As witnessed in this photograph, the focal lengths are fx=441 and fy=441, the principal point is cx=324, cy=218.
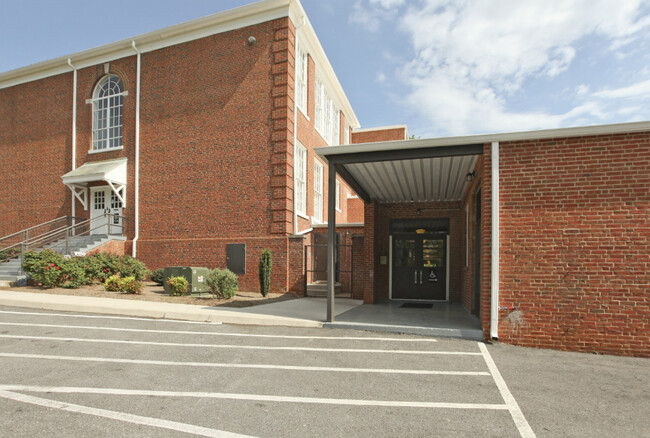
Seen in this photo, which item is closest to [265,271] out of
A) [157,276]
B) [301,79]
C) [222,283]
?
[222,283]

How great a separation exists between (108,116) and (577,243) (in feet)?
60.8

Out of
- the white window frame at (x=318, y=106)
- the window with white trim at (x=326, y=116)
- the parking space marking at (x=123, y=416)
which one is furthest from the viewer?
the window with white trim at (x=326, y=116)

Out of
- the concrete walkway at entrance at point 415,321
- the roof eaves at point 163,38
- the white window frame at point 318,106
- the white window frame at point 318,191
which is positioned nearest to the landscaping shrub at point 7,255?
the roof eaves at point 163,38

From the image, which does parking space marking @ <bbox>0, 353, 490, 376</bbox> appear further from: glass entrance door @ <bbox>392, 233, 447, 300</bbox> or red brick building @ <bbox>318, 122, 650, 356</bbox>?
glass entrance door @ <bbox>392, 233, 447, 300</bbox>

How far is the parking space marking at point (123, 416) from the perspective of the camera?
3.81 meters

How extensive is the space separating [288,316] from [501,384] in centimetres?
553

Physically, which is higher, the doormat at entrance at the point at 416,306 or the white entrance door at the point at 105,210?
the white entrance door at the point at 105,210

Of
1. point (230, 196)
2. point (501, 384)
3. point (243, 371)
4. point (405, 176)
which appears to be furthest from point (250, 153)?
point (501, 384)

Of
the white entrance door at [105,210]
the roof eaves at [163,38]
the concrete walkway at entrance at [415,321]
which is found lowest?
the concrete walkway at entrance at [415,321]

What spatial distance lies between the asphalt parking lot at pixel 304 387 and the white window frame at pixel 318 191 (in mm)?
11724

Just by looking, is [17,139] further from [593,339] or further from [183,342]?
[593,339]

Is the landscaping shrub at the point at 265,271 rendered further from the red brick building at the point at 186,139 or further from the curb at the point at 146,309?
the curb at the point at 146,309

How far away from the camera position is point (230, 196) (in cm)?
1602

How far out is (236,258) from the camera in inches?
614
